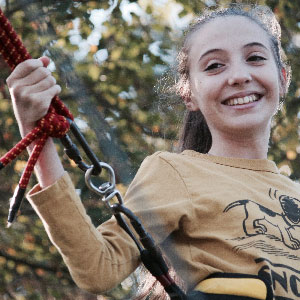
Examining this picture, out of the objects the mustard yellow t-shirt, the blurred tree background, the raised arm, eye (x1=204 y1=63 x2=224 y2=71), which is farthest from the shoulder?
the blurred tree background

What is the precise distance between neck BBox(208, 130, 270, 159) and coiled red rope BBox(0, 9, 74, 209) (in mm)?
517

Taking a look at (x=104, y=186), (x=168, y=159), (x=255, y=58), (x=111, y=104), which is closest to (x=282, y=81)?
(x=255, y=58)

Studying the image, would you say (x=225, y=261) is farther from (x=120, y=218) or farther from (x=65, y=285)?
(x=65, y=285)

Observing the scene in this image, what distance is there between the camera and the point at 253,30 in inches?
54.5

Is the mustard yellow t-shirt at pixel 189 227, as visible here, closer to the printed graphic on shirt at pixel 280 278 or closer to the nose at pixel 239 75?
the printed graphic on shirt at pixel 280 278

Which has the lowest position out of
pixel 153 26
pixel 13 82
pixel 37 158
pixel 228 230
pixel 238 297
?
pixel 238 297

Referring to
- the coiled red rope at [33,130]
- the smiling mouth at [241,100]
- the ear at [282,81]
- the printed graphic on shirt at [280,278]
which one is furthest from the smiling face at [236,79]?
the coiled red rope at [33,130]

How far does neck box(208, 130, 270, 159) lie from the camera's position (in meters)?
1.34

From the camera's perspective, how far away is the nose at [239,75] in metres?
1.30

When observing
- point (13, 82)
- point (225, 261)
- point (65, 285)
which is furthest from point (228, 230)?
point (65, 285)

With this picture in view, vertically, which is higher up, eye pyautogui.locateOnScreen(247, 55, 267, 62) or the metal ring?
eye pyautogui.locateOnScreen(247, 55, 267, 62)

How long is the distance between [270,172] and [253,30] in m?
0.35

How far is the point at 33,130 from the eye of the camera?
2.98 ft

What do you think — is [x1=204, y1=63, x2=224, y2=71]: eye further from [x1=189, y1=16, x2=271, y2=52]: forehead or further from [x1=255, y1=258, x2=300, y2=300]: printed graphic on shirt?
[x1=255, y1=258, x2=300, y2=300]: printed graphic on shirt
